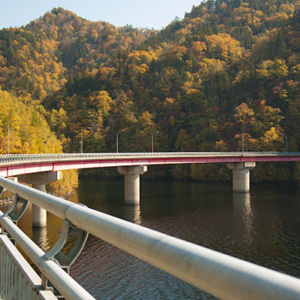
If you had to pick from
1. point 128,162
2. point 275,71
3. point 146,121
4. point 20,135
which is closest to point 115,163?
point 128,162

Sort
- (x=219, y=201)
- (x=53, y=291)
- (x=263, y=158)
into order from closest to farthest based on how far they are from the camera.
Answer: (x=53, y=291) → (x=219, y=201) → (x=263, y=158)

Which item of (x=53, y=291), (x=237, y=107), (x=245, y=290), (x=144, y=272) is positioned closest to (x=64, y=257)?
(x=53, y=291)

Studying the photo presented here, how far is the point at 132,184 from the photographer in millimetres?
59812

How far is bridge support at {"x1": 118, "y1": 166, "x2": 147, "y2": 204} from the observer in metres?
58.7

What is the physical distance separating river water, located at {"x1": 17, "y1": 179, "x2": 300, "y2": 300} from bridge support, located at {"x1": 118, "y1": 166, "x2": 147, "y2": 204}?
5.13 feet

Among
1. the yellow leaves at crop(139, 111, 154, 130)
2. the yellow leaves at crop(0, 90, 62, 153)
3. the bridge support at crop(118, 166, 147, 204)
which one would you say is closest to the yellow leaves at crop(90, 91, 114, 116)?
the yellow leaves at crop(139, 111, 154, 130)

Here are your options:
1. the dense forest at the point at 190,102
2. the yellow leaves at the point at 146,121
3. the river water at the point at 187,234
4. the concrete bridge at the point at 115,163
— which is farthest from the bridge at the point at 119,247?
the yellow leaves at the point at 146,121

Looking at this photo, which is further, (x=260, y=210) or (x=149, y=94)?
(x=149, y=94)

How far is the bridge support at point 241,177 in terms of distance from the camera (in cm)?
7481

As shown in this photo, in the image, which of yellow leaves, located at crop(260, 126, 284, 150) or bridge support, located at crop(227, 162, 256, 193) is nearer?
bridge support, located at crop(227, 162, 256, 193)

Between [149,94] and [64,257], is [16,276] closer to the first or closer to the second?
[64,257]

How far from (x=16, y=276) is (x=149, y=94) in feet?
455

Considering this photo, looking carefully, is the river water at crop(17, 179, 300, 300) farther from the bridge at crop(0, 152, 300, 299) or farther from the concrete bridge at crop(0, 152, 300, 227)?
the bridge at crop(0, 152, 300, 299)

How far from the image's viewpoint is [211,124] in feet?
369
